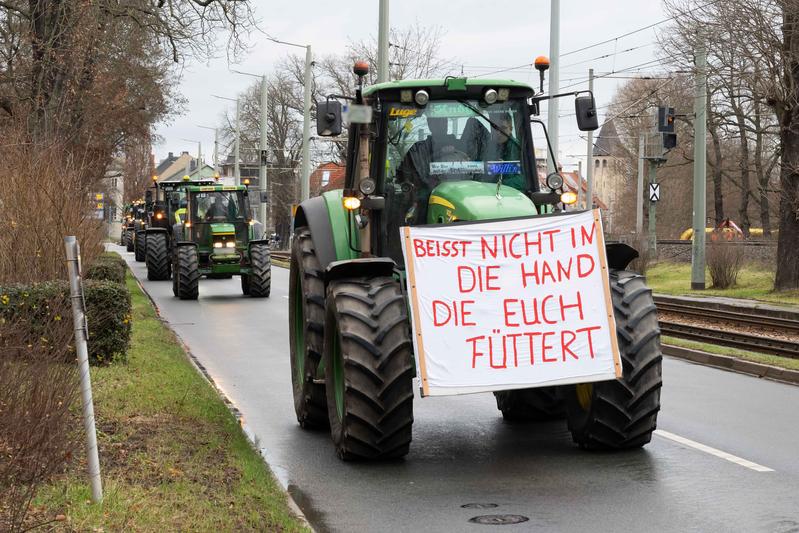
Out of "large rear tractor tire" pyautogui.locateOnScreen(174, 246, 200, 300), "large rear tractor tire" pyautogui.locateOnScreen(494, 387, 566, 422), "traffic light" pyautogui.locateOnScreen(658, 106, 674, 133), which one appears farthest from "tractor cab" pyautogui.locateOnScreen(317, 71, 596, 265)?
"traffic light" pyautogui.locateOnScreen(658, 106, 674, 133)

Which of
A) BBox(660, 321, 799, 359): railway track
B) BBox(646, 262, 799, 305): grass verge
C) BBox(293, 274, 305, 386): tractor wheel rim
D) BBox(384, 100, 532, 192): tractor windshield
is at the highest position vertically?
BBox(384, 100, 532, 192): tractor windshield

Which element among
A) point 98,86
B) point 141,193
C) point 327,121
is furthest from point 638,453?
point 141,193

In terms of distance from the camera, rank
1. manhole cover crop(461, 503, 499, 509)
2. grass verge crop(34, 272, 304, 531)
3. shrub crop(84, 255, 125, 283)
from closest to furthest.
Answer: grass verge crop(34, 272, 304, 531), manhole cover crop(461, 503, 499, 509), shrub crop(84, 255, 125, 283)

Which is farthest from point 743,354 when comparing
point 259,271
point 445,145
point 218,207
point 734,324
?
point 218,207

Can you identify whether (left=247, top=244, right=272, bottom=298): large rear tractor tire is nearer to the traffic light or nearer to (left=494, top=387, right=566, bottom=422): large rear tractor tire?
the traffic light

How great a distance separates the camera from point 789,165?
95.6 feet

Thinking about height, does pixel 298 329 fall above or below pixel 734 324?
above

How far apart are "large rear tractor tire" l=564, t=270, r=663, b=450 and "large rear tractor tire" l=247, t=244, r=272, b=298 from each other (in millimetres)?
20438

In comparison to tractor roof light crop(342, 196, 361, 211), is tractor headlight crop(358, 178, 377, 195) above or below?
above

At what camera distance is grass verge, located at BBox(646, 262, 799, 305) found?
96.4 feet

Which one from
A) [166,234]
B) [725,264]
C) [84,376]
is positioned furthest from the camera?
[166,234]

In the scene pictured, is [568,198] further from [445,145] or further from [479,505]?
[479,505]

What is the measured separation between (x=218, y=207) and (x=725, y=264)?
13.6m

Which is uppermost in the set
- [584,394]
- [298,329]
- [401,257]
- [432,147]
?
[432,147]
